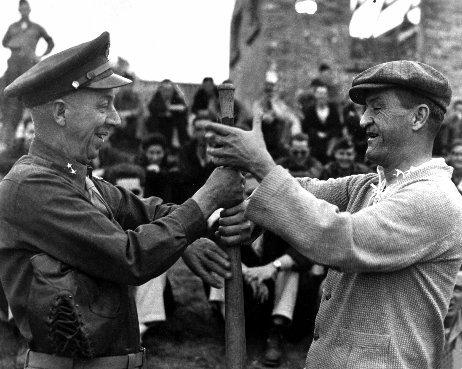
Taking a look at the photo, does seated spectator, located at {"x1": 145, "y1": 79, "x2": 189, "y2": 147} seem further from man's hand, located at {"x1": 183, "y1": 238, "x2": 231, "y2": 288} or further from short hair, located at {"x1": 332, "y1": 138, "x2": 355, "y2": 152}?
man's hand, located at {"x1": 183, "y1": 238, "x2": 231, "y2": 288}

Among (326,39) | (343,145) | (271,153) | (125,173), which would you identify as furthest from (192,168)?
(326,39)

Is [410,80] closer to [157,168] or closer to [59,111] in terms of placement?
[59,111]

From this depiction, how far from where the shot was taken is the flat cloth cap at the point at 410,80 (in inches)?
122

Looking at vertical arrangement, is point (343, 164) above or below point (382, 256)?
below

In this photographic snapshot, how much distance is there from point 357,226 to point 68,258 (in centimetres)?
128

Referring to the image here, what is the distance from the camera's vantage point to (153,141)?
30.2 ft

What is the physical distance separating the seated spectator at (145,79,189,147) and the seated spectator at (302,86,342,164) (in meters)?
1.92

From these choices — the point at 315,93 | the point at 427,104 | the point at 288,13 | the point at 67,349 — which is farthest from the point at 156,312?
the point at 288,13

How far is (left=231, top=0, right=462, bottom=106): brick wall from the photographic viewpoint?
51.4 feet

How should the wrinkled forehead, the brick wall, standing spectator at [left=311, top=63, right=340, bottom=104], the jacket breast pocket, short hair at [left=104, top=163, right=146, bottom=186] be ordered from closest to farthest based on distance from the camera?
the jacket breast pocket
the wrinkled forehead
short hair at [left=104, top=163, right=146, bottom=186]
standing spectator at [left=311, top=63, right=340, bottom=104]
the brick wall

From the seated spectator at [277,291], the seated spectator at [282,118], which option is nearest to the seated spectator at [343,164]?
the seated spectator at [282,118]

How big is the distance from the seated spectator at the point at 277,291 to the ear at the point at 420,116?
4126 mm

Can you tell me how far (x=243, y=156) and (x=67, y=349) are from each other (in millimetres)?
1172

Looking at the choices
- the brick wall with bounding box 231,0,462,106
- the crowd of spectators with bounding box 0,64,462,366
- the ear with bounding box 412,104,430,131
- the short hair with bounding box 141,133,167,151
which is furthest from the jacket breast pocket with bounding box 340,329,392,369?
the brick wall with bounding box 231,0,462,106
